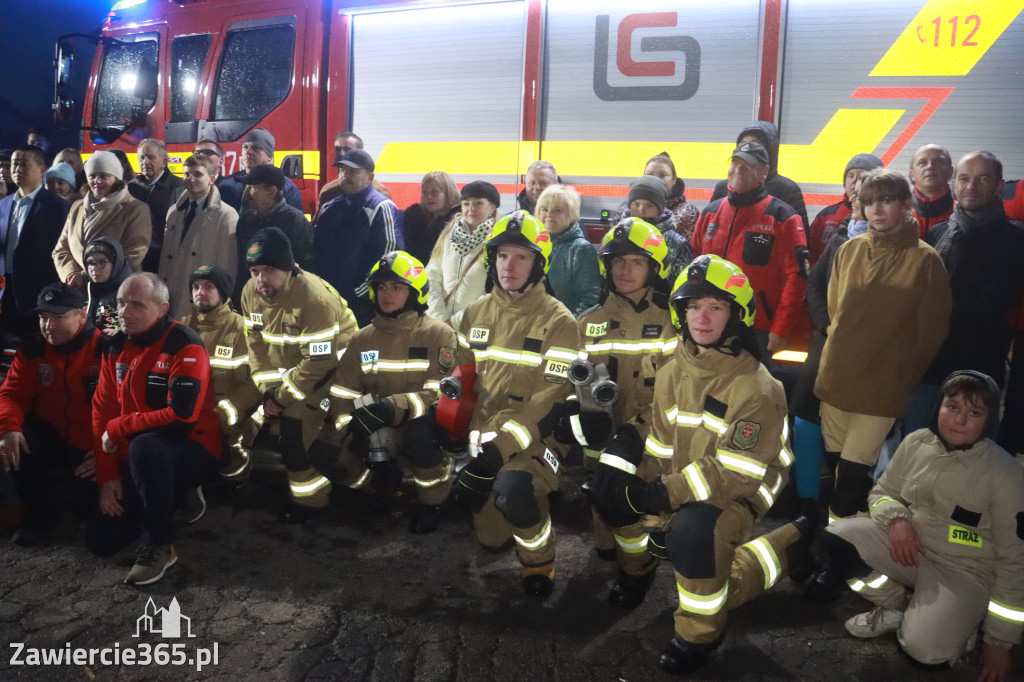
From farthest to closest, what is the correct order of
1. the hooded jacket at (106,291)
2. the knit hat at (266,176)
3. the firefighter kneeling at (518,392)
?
the knit hat at (266,176)
the hooded jacket at (106,291)
the firefighter kneeling at (518,392)

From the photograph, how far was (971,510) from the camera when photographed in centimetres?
286

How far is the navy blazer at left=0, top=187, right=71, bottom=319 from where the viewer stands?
597 centimetres

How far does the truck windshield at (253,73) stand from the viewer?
22.1ft

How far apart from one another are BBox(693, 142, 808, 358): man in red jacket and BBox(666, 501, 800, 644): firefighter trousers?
168 centimetres

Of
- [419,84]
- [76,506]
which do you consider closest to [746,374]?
[76,506]

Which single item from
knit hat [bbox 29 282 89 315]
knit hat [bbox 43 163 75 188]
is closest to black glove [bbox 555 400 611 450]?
knit hat [bbox 29 282 89 315]

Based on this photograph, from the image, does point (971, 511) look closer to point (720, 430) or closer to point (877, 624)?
point (877, 624)

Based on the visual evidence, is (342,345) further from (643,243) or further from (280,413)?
(643,243)

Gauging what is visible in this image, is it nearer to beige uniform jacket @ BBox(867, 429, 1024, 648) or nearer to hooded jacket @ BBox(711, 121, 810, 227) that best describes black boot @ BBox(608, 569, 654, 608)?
beige uniform jacket @ BBox(867, 429, 1024, 648)

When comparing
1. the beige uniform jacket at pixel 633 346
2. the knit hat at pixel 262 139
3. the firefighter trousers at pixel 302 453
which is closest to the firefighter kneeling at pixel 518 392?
the beige uniform jacket at pixel 633 346

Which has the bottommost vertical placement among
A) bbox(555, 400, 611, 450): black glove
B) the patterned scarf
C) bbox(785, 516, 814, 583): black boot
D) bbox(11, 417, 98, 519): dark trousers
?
bbox(11, 417, 98, 519): dark trousers

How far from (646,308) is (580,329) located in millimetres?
335

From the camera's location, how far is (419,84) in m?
6.39

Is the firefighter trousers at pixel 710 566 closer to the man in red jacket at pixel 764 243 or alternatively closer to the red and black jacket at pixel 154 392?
the man in red jacket at pixel 764 243
